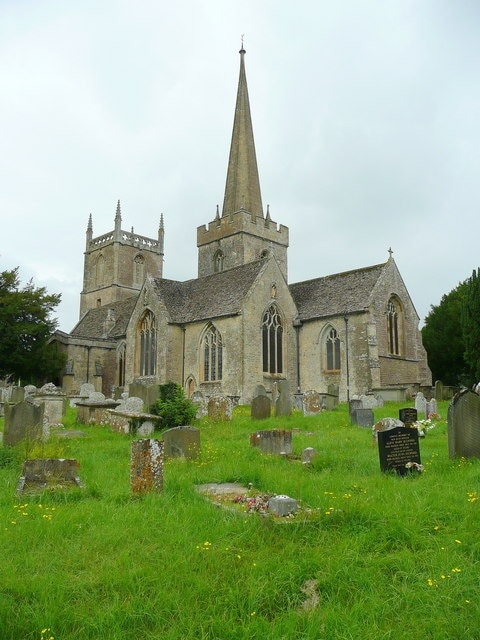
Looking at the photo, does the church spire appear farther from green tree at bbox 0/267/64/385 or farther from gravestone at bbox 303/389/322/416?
gravestone at bbox 303/389/322/416

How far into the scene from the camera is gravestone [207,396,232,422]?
676 inches

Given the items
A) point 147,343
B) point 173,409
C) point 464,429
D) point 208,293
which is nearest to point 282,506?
point 464,429

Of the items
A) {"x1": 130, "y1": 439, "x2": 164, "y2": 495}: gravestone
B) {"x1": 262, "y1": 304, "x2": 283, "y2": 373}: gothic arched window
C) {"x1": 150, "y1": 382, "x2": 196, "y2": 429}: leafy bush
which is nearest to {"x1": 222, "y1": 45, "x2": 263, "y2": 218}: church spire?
{"x1": 262, "y1": 304, "x2": 283, "y2": 373}: gothic arched window

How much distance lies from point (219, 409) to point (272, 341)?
1257cm

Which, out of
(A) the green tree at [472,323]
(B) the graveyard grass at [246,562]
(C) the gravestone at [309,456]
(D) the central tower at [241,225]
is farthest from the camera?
(D) the central tower at [241,225]

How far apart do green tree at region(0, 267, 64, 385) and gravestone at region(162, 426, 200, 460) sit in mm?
23694

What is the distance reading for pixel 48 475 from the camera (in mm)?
7395

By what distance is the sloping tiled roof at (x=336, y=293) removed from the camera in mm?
28359

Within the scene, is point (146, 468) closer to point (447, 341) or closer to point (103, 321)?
point (103, 321)

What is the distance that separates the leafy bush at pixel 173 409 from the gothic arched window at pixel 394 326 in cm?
1601

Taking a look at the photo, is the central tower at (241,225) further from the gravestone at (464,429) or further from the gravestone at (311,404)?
the gravestone at (464,429)

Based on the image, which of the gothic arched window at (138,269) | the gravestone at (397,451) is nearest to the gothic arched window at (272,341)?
the gravestone at (397,451)

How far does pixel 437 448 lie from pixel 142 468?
6.18 metres

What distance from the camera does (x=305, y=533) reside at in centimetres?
575
